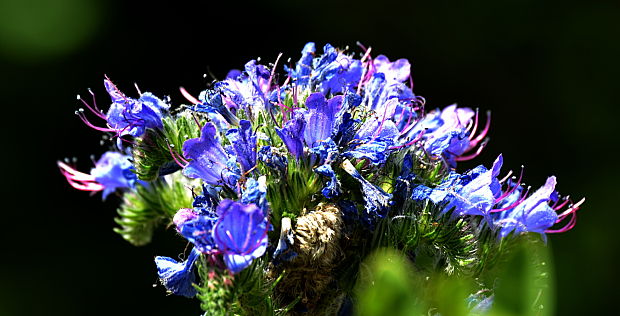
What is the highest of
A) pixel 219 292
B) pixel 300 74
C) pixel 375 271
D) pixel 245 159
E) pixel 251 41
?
pixel 251 41

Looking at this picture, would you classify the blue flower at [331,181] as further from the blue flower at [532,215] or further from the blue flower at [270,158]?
the blue flower at [532,215]

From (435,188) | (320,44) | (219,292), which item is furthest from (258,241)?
(320,44)

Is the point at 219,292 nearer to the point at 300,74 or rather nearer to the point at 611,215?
the point at 300,74

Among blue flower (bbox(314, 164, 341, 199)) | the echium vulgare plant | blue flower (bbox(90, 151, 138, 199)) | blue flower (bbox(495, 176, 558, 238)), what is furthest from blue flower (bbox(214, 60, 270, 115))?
blue flower (bbox(495, 176, 558, 238))

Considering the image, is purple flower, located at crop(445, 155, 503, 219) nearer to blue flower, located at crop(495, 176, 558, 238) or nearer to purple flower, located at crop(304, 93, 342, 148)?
blue flower, located at crop(495, 176, 558, 238)

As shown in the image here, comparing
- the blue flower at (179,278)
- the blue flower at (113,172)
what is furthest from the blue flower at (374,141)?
the blue flower at (113,172)

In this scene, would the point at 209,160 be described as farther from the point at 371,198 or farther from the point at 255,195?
the point at 371,198
